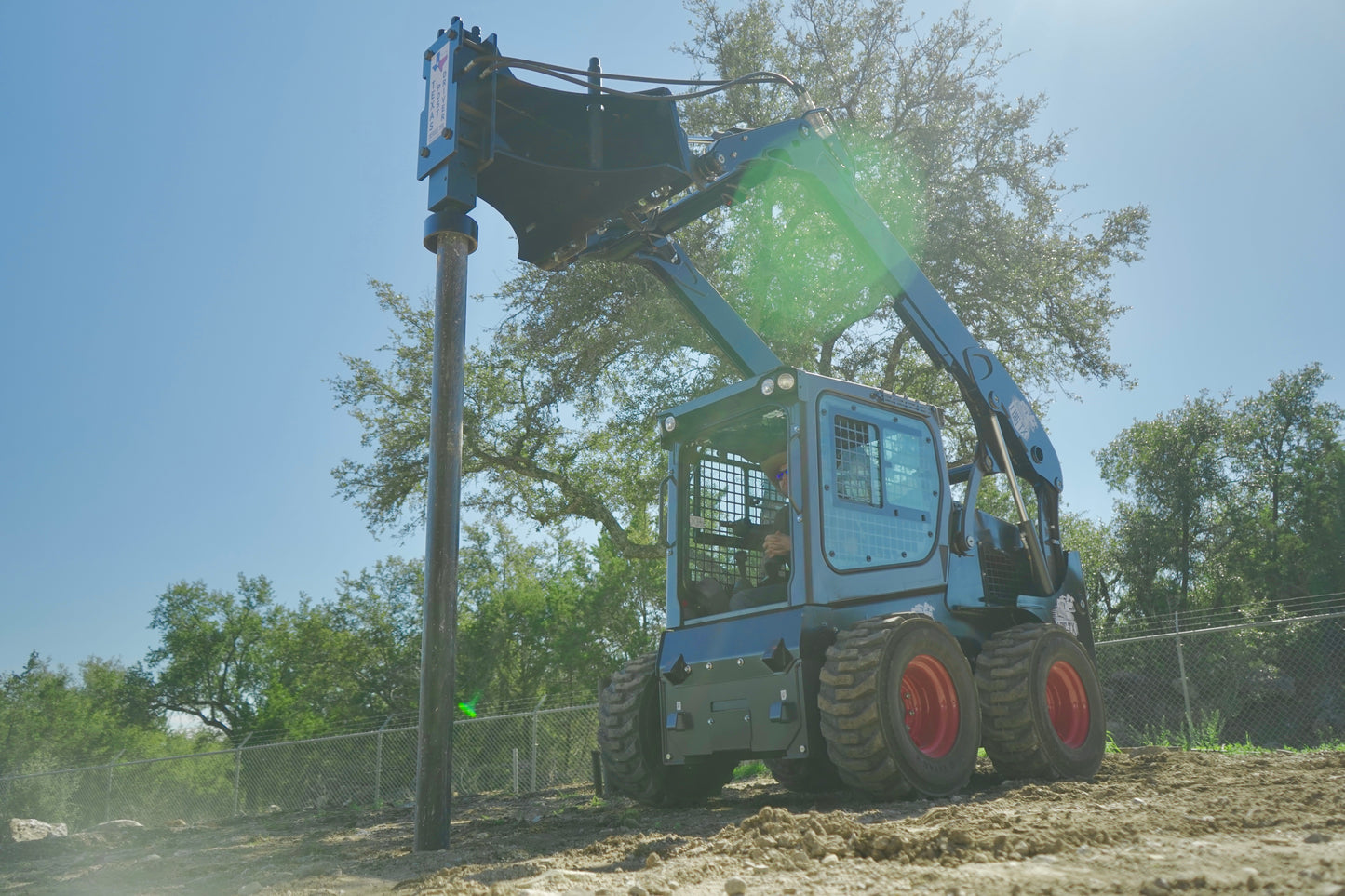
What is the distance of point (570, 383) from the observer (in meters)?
18.8

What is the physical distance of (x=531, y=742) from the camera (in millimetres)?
18375

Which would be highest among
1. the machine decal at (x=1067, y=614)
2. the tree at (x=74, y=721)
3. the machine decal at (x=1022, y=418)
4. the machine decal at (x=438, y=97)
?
the machine decal at (x=438, y=97)

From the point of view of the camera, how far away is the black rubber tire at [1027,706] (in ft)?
22.6

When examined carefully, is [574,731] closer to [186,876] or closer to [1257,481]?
[186,876]

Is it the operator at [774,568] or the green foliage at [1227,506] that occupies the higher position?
the green foliage at [1227,506]

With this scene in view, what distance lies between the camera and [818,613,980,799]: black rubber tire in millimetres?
5805

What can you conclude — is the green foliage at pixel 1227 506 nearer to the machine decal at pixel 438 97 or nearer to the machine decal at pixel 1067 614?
the machine decal at pixel 1067 614

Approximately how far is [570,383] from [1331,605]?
82.6ft

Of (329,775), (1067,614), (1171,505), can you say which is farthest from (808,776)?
(1171,505)

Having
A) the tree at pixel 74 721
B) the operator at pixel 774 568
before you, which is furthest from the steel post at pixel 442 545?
the tree at pixel 74 721

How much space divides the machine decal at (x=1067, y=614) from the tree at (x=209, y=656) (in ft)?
156

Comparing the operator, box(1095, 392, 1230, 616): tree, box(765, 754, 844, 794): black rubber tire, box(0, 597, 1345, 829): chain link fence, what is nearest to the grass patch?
box(0, 597, 1345, 829): chain link fence

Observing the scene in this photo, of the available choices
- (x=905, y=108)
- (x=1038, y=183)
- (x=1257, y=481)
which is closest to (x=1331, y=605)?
(x=1257, y=481)

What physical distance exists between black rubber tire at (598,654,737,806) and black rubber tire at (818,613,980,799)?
4.89 ft
